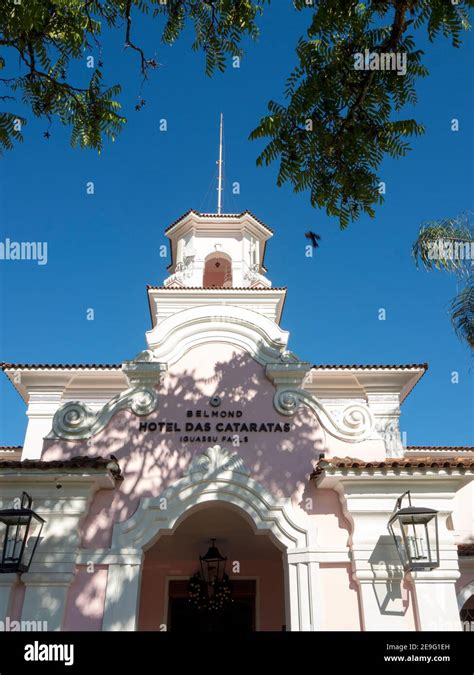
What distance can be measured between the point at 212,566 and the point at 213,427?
2572 millimetres

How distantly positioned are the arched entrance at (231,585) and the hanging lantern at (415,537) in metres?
2.59

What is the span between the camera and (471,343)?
952 cm

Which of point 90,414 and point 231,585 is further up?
point 90,414

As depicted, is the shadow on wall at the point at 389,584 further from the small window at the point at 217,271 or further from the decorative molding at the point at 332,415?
the small window at the point at 217,271

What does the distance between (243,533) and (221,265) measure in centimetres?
849

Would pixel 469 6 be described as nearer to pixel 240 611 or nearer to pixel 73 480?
pixel 73 480

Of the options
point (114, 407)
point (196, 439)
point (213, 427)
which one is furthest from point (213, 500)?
point (114, 407)

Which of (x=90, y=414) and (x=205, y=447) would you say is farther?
(x=90, y=414)

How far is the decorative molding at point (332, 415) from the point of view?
8258 mm

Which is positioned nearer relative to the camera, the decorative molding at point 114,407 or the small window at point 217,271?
the decorative molding at point 114,407

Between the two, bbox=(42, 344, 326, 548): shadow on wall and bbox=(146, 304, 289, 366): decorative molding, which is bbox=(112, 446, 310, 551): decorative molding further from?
bbox=(146, 304, 289, 366): decorative molding
